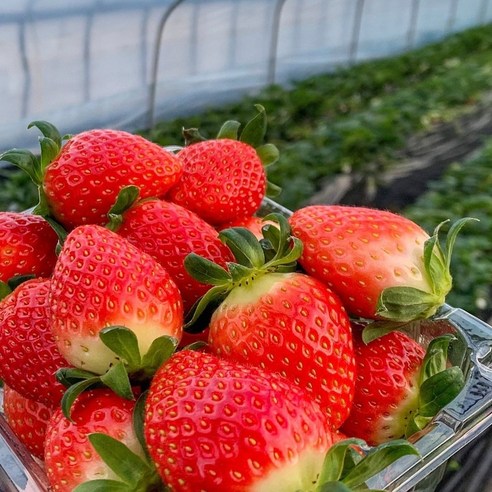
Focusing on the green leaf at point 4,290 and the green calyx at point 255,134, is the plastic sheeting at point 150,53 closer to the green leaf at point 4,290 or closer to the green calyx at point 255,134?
the green calyx at point 255,134

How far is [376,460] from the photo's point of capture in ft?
1.81

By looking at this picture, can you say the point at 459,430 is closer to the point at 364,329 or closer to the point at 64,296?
the point at 364,329

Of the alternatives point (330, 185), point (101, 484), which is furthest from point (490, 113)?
point (101, 484)

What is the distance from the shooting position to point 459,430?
646 millimetres

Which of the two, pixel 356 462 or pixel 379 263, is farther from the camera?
pixel 379 263

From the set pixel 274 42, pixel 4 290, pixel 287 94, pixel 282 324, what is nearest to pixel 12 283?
pixel 4 290

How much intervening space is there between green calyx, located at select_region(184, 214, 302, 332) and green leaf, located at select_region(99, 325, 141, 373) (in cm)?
9

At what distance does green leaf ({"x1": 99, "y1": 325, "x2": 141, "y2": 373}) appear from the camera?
1.91 ft

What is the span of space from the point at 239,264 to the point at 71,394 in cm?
19

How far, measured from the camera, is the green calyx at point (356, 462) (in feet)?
1.75

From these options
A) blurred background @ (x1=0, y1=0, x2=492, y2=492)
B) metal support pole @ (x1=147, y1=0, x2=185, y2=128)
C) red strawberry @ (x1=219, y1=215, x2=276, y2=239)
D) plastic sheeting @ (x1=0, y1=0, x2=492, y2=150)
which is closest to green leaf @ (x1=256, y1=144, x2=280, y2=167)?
red strawberry @ (x1=219, y1=215, x2=276, y2=239)

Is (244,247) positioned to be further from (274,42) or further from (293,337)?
(274,42)

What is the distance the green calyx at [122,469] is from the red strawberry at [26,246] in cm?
32

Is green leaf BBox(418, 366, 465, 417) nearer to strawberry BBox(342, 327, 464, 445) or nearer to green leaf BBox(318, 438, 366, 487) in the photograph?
strawberry BBox(342, 327, 464, 445)
